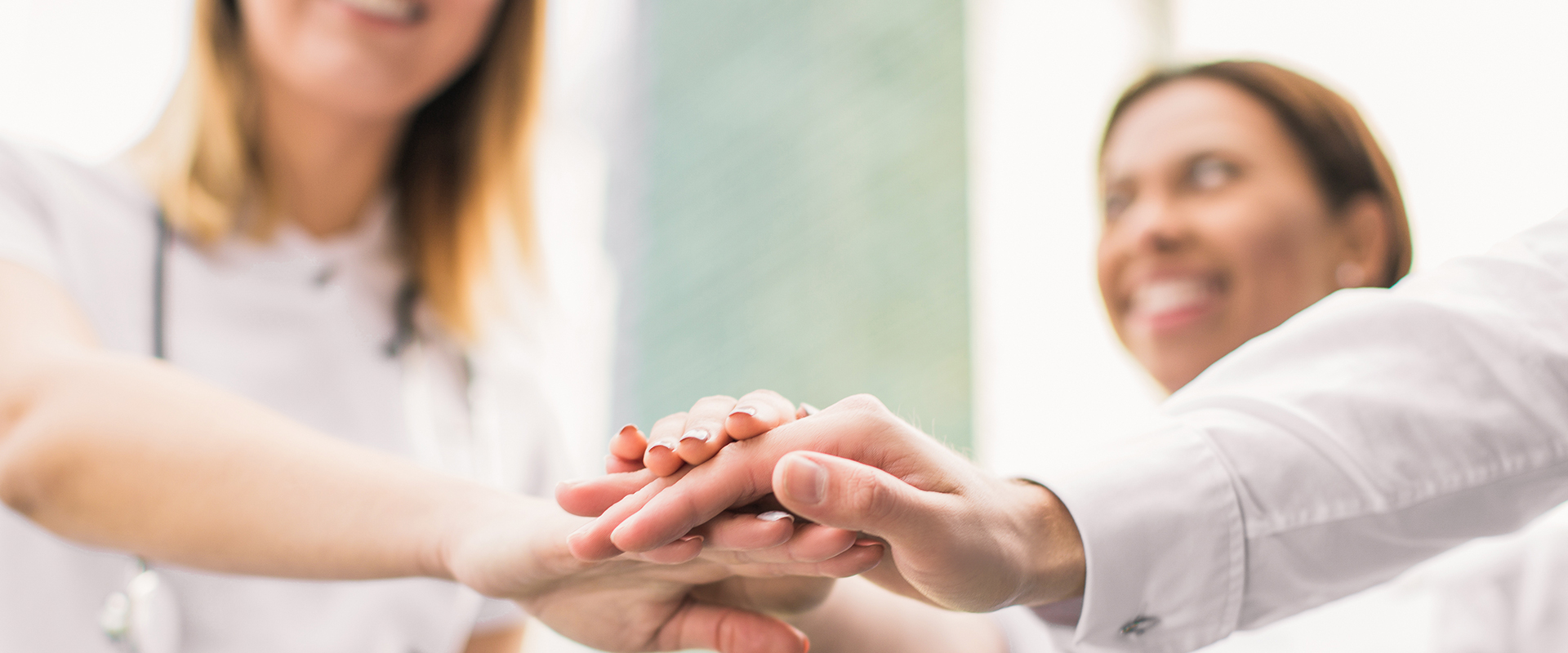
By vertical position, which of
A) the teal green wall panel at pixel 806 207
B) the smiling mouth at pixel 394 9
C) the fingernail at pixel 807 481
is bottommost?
the teal green wall panel at pixel 806 207

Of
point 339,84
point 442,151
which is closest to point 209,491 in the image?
point 339,84

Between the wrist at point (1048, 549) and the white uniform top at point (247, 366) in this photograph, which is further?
the white uniform top at point (247, 366)

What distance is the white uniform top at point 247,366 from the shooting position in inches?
32.7

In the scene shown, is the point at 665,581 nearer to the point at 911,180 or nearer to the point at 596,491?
the point at 596,491

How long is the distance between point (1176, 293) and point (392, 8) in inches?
35.4

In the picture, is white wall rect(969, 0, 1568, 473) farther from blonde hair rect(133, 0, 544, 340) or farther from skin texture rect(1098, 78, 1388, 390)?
blonde hair rect(133, 0, 544, 340)

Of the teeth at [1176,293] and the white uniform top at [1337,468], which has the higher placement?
the white uniform top at [1337,468]

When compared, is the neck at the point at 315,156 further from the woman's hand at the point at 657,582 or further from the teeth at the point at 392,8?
the woman's hand at the point at 657,582

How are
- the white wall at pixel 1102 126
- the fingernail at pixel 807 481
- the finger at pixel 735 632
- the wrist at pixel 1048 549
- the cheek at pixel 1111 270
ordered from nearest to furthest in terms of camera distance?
the fingernail at pixel 807 481, the wrist at pixel 1048 549, the finger at pixel 735 632, the cheek at pixel 1111 270, the white wall at pixel 1102 126

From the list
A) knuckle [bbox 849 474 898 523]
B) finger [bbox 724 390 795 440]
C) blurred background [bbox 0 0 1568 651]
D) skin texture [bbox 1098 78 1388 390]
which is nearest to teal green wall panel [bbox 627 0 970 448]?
blurred background [bbox 0 0 1568 651]

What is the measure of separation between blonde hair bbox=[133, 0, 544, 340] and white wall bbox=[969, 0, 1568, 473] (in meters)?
1.49

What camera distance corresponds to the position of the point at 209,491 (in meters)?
0.62

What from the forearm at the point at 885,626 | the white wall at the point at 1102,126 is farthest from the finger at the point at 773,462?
the white wall at the point at 1102,126

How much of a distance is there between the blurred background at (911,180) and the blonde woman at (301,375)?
1.06 meters
